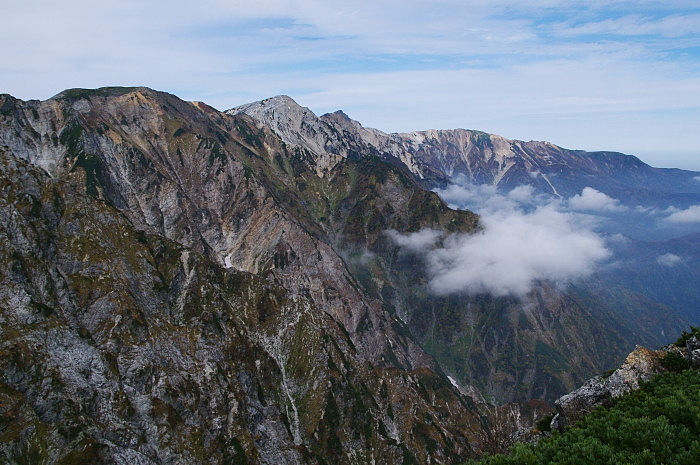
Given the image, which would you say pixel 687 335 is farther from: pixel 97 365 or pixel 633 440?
pixel 97 365

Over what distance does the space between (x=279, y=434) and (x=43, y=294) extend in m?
103

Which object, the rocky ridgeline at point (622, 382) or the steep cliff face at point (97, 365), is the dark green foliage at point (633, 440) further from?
the steep cliff face at point (97, 365)

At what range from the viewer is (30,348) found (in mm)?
135375

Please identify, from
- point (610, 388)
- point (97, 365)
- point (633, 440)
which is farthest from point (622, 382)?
point (97, 365)

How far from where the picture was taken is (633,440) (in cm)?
2939

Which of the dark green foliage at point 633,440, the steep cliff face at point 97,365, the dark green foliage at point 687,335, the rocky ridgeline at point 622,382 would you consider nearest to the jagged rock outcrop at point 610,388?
the rocky ridgeline at point 622,382

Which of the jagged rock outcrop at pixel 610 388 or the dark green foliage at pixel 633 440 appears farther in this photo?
the jagged rock outcrop at pixel 610 388

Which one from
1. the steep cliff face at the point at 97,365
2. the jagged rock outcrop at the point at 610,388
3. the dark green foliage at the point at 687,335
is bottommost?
the steep cliff face at the point at 97,365

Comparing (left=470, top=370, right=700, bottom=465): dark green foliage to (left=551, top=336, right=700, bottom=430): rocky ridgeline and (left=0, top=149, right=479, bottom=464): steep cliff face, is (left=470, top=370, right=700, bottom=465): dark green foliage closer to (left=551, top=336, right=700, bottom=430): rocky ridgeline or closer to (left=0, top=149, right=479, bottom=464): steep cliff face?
(left=551, top=336, right=700, bottom=430): rocky ridgeline

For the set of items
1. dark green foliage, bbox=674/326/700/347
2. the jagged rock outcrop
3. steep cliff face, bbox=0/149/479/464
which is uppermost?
dark green foliage, bbox=674/326/700/347

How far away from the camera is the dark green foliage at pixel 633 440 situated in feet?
88.8

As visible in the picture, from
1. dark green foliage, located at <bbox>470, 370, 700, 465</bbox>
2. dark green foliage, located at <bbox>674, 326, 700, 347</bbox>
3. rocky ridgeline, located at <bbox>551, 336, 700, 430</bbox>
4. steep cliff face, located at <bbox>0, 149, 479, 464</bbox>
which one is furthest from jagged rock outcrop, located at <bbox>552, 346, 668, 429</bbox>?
steep cliff face, located at <bbox>0, 149, 479, 464</bbox>

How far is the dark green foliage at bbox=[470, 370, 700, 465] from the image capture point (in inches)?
1065

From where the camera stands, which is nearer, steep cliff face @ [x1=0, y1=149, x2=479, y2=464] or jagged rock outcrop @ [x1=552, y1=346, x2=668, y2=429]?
jagged rock outcrop @ [x1=552, y1=346, x2=668, y2=429]
